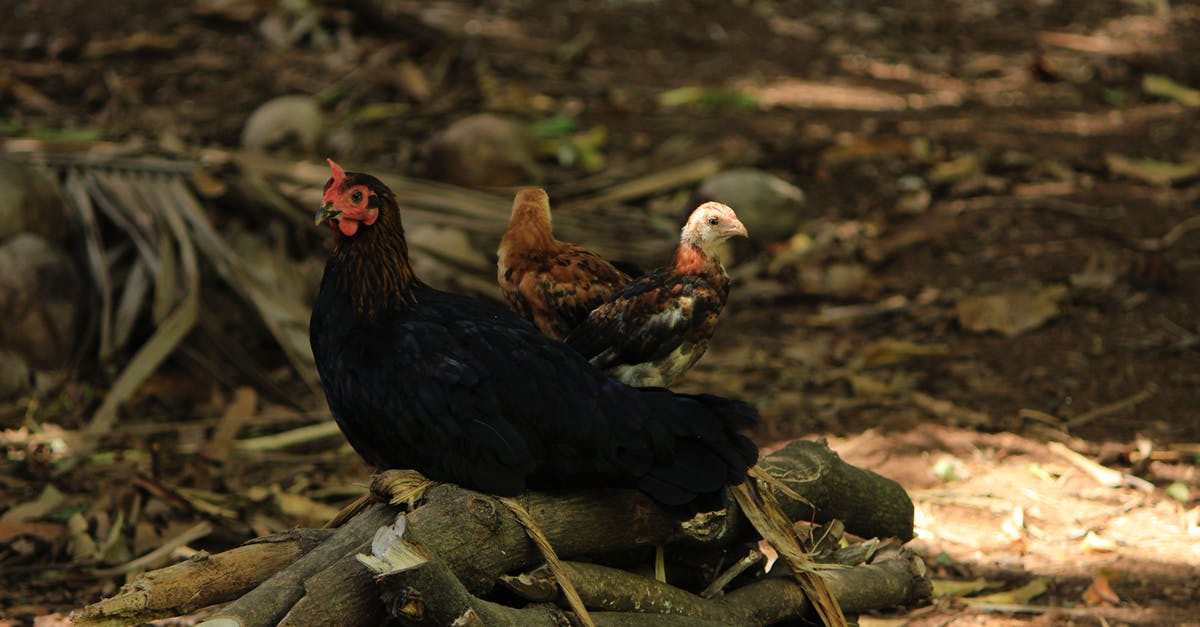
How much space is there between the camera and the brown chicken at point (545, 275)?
3.91 m

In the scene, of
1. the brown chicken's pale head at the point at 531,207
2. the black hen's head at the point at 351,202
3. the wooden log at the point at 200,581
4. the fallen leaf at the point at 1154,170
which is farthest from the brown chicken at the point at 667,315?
the fallen leaf at the point at 1154,170

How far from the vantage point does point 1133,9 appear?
1388 centimetres

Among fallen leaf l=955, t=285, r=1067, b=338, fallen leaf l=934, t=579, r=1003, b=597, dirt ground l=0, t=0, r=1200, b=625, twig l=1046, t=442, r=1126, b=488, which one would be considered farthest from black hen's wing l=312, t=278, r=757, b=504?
fallen leaf l=955, t=285, r=1067, b=338

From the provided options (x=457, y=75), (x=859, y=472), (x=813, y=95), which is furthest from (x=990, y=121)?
(x=859, y=472)

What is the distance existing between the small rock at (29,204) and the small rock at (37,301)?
7 cm

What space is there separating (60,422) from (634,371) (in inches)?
151

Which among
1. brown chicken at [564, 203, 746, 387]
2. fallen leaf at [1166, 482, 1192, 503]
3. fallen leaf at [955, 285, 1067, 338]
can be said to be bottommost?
fallen leaf at [1166, 482, 1192, 503]

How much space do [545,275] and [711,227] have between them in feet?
1.77

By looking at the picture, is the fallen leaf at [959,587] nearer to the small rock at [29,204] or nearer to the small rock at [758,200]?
the small rock at [758,200]

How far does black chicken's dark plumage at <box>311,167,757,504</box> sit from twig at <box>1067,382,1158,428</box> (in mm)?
3385

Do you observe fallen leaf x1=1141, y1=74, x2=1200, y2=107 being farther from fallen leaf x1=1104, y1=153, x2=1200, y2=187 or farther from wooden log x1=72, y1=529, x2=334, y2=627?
wooden log x1=72, y1=529, x2=334, y2=627

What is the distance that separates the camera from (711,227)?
3.74 metres

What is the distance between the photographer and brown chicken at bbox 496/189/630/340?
12.8ft

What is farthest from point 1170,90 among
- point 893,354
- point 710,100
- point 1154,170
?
point 893,354
